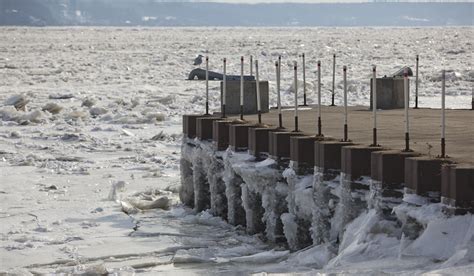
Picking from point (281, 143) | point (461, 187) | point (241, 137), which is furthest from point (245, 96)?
point (461, 187)

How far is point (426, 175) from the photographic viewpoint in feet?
29.8

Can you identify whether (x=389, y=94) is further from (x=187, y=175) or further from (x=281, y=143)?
(x=281, y=143)

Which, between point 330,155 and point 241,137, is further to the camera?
point 241,137

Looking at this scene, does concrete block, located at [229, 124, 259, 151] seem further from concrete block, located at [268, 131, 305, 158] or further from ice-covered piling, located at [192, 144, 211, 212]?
ice-covered piling, located at [192, 144, 211, 212]

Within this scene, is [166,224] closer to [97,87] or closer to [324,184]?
[324,184]

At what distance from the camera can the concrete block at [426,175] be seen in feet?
29.7

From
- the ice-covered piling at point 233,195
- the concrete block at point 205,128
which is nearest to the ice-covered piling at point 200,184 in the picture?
the concrete block at point 205,128

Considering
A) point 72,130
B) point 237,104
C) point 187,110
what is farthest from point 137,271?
point 187,110

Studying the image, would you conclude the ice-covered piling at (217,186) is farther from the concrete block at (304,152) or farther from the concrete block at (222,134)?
the concrete block at (304,152)

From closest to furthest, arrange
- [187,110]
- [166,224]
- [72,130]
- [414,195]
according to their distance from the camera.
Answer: [414,195]
[166,224]
[72,130]
[187,110]

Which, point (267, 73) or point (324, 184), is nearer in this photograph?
point (324, 184)

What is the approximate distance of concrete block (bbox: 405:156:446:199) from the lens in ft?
29.7

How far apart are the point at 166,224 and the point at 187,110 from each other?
12.9 meters

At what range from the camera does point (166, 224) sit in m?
13.6
